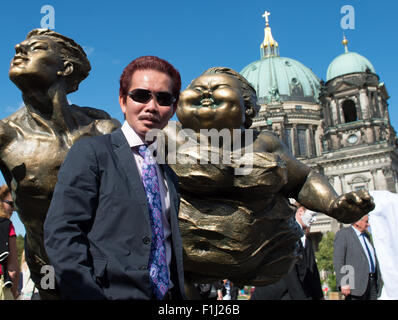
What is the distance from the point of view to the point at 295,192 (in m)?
2.84

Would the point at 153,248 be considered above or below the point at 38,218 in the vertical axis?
below

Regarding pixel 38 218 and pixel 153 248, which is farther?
pixel 38 218

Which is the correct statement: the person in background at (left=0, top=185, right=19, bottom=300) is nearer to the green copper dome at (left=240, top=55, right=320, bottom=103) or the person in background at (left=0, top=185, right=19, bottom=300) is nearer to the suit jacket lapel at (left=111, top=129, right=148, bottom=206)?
the suit jacket lapel at (left=111, top=129, right=148, bottom=206)

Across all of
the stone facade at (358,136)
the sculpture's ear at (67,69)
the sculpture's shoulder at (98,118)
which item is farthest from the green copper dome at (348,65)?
the sculpture's ear at (67,69)

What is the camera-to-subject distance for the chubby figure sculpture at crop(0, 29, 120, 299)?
2814 mm

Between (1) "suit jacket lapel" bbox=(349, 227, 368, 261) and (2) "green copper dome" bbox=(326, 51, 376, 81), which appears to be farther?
(2) "green copper dome" bbox=(326, 51, 376, 81)

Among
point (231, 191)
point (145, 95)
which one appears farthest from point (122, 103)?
point (231, 191)

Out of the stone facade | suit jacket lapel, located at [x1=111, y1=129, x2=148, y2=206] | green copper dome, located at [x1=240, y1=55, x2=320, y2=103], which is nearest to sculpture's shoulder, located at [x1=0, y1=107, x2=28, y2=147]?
suit jacket lapel, located at [x1=111, y1=129, x2=148, y2=206]

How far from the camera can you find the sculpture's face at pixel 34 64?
9.40 feet

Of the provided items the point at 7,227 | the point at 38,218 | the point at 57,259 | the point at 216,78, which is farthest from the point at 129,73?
the point at 7,227

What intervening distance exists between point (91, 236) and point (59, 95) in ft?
5.07

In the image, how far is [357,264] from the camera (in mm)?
6043

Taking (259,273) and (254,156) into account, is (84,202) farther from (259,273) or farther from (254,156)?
(259,273)

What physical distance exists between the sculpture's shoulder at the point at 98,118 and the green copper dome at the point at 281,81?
50433 millimetres
